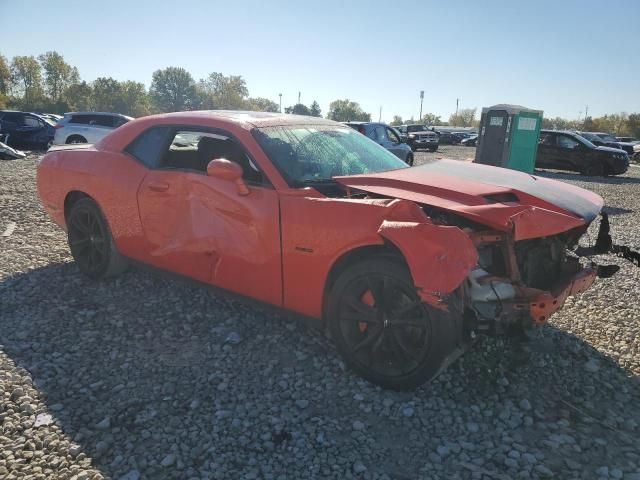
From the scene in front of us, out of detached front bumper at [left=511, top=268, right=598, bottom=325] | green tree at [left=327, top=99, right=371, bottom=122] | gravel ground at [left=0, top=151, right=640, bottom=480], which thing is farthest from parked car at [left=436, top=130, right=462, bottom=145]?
green tree at [left=327, top=99, right=371, bottom=122]

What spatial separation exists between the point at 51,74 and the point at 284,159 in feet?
327

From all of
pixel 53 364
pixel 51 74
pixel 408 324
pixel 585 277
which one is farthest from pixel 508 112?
pixel 51 74

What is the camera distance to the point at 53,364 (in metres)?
3.20

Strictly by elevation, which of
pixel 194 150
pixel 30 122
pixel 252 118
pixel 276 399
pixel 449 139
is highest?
pixel 252 118

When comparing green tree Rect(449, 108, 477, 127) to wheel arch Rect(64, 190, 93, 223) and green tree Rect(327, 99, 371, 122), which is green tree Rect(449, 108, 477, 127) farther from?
wheel arch Rect(64, 190, 93, 223)

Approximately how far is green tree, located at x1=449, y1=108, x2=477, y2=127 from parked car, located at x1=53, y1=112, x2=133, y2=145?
9570cm

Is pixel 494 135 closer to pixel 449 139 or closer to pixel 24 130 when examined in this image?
pixel 24 130

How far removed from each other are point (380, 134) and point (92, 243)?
1216cm

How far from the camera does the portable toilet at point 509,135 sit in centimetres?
1180

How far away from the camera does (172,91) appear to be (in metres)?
117

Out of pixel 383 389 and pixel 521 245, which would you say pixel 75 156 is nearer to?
pixel 383 389

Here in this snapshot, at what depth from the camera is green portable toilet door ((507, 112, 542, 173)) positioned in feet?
38.9

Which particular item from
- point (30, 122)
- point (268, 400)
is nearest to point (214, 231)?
point (268, 400)

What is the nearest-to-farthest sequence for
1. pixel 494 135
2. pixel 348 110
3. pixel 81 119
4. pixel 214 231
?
pixel 214 231 → pixel 494 135 → pixel 81 119 → pixel 348 110
